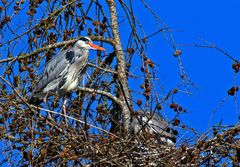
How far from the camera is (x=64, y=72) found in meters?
8.89

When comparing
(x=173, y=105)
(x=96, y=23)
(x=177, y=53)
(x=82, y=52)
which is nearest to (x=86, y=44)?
(x=82, y=52)

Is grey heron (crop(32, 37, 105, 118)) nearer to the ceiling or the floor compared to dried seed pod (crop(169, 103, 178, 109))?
nearer to the ceiling

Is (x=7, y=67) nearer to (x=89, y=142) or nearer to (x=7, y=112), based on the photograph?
(x=7, y=112)

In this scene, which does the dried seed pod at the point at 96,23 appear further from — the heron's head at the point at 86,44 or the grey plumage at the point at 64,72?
the grey plumage at the point at 64,72

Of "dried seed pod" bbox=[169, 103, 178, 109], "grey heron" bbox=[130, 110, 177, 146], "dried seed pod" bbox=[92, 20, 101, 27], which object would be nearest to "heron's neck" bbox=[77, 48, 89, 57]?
"dried seed pod" bbox=[92, 20, 101, 27]

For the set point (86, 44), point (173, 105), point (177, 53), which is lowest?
point (173, 105)

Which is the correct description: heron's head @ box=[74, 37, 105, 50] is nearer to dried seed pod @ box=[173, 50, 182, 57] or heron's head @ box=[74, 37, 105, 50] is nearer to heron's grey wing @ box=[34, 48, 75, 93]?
heron's grey wing @ box=[34, 48, 75, 93]

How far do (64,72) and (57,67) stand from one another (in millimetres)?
139

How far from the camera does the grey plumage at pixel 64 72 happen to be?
858 centimetres

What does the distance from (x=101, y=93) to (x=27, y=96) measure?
0.65 meters

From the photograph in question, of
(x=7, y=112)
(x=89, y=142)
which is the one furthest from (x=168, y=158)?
(x=7, y=112)

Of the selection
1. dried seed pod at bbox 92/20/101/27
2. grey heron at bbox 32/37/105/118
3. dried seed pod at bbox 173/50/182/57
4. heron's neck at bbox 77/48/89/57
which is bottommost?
dried seed pod at bbox 173/50/182/57

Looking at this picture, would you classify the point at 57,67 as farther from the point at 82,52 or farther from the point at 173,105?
the point at 173,105

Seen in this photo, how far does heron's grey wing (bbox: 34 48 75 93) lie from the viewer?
340 inches
